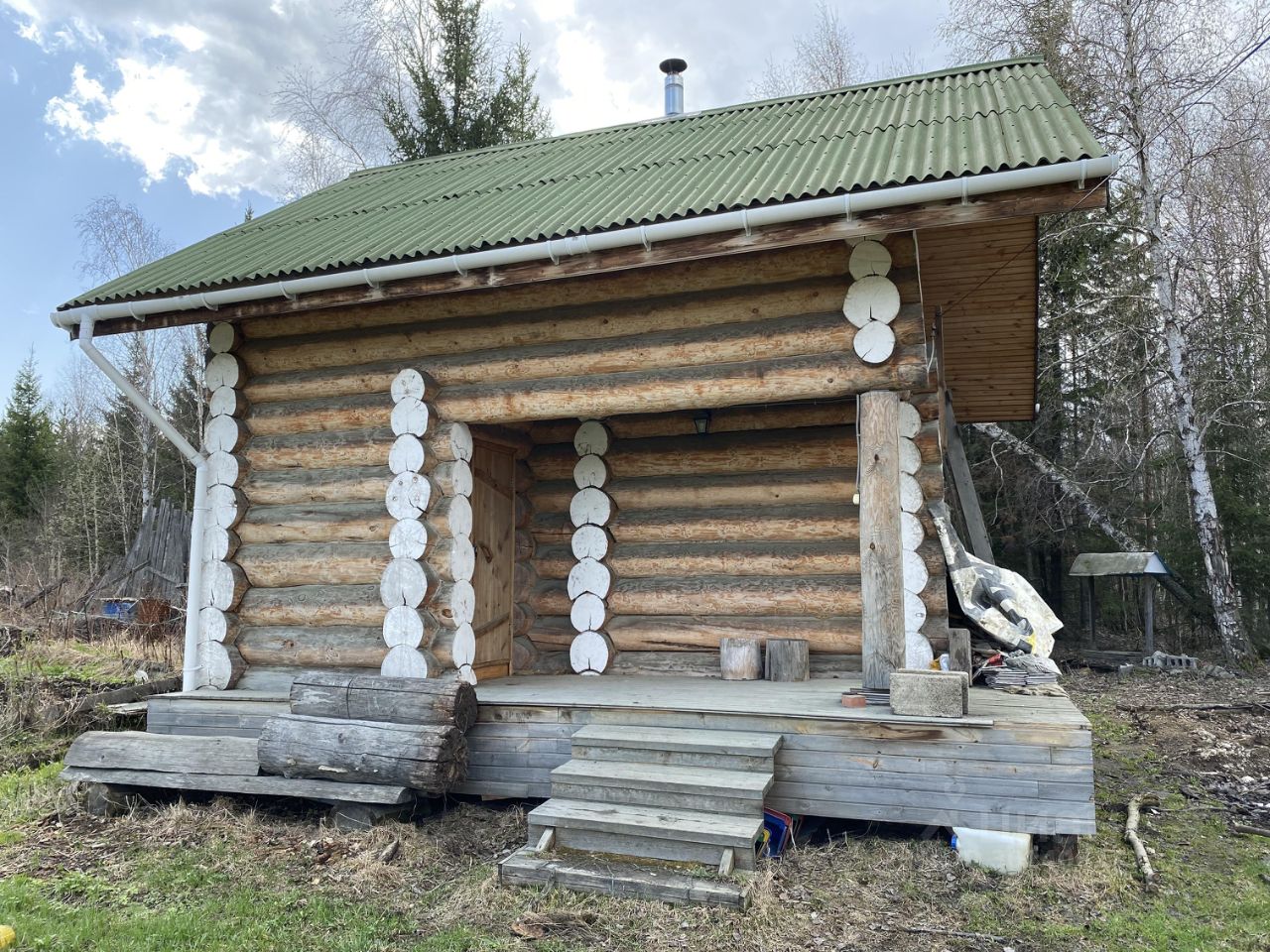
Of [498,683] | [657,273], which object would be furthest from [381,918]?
[657,273]

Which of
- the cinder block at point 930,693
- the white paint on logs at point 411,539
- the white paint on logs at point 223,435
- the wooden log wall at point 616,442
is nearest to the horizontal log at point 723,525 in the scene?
the wooden log wall at point 616,442

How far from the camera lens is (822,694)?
6.09m

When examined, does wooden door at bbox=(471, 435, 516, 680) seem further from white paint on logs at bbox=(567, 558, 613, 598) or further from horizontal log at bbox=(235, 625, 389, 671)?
horizontal log at bbox=(235, 625, 389, 671)

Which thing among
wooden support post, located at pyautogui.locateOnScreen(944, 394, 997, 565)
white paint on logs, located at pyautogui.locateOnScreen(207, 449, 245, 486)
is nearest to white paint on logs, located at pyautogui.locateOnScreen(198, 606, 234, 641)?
white paint on logs, located at pyautogui.locateOnScreen(207, 449, 245, 486)

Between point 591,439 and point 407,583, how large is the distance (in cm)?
230

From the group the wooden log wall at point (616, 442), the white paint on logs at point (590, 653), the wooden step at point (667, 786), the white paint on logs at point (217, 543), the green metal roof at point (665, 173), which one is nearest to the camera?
the wooden step at point (667, 786)

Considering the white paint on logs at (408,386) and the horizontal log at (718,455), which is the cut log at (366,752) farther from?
the horizontal log at (718,455)

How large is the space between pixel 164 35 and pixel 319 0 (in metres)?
9.08

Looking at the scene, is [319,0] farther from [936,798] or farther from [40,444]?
[936,798]

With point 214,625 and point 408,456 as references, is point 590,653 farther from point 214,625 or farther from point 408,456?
point 214,625

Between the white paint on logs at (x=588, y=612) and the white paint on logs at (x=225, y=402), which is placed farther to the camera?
the white paint on logs at (x=588, y=612)

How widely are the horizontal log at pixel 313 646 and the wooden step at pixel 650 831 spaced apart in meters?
2.59

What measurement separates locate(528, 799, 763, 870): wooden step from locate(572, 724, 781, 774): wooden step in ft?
1.35

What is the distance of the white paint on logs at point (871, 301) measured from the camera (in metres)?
5.61
